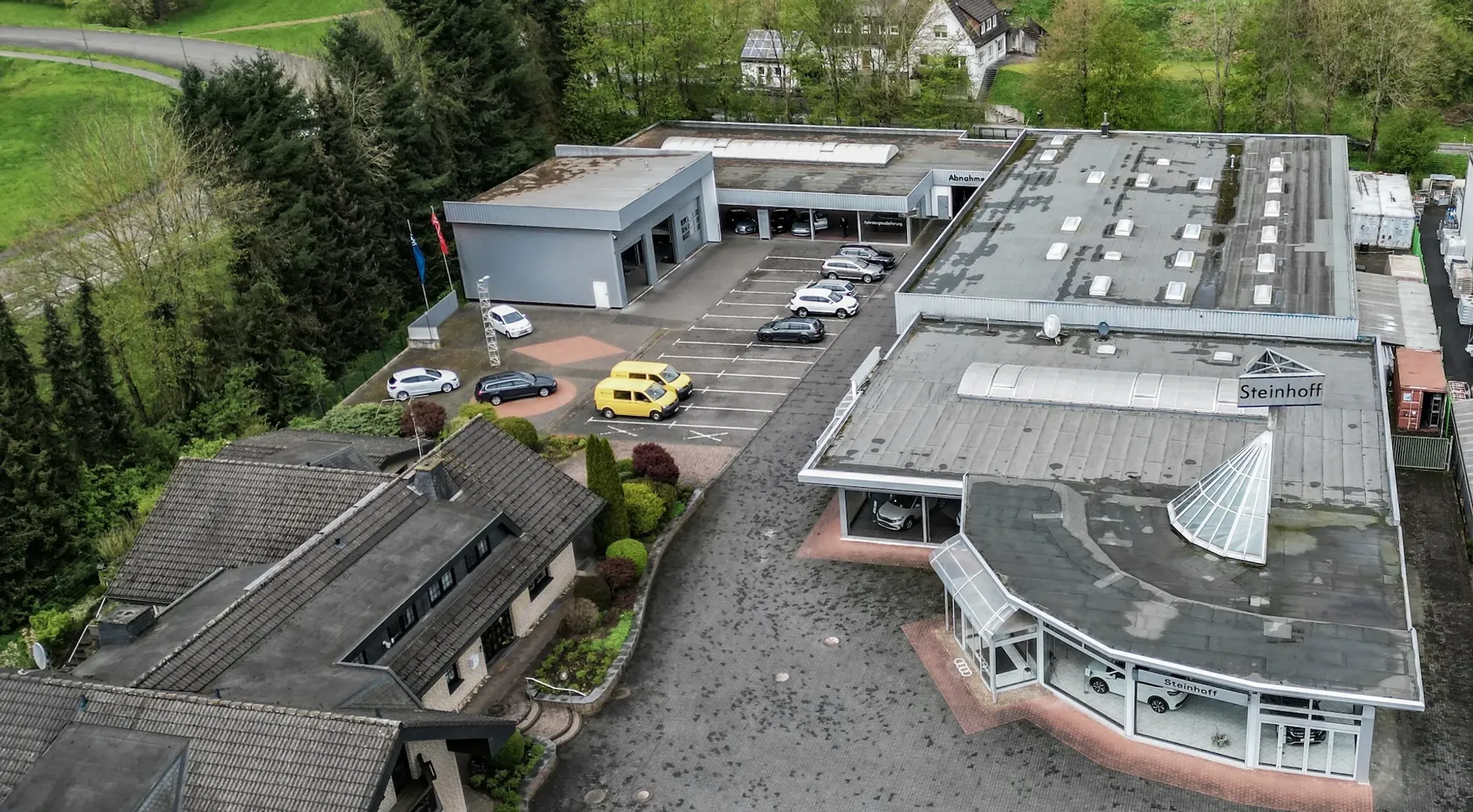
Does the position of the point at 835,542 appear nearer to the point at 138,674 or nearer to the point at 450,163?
the point at 138,674

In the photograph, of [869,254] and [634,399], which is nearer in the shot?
[634,399]

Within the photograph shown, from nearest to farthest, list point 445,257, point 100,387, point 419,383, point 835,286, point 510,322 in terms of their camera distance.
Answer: point 100,387
point 419,383
point 510,322
point 835,286
point 445,257

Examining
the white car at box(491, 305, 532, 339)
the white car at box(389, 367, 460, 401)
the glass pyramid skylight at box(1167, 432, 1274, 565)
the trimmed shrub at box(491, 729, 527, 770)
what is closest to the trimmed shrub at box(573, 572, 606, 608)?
the trimmed shrub at box(491, 729, 527, 770)

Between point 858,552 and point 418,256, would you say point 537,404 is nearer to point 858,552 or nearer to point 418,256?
point 418,256

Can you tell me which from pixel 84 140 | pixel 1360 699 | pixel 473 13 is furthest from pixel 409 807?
pixel 473 13

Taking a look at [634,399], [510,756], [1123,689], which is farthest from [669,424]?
[1123,689]

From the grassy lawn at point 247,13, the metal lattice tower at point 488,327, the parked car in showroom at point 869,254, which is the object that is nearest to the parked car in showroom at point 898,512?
the metal lattice tower at point 488,327
